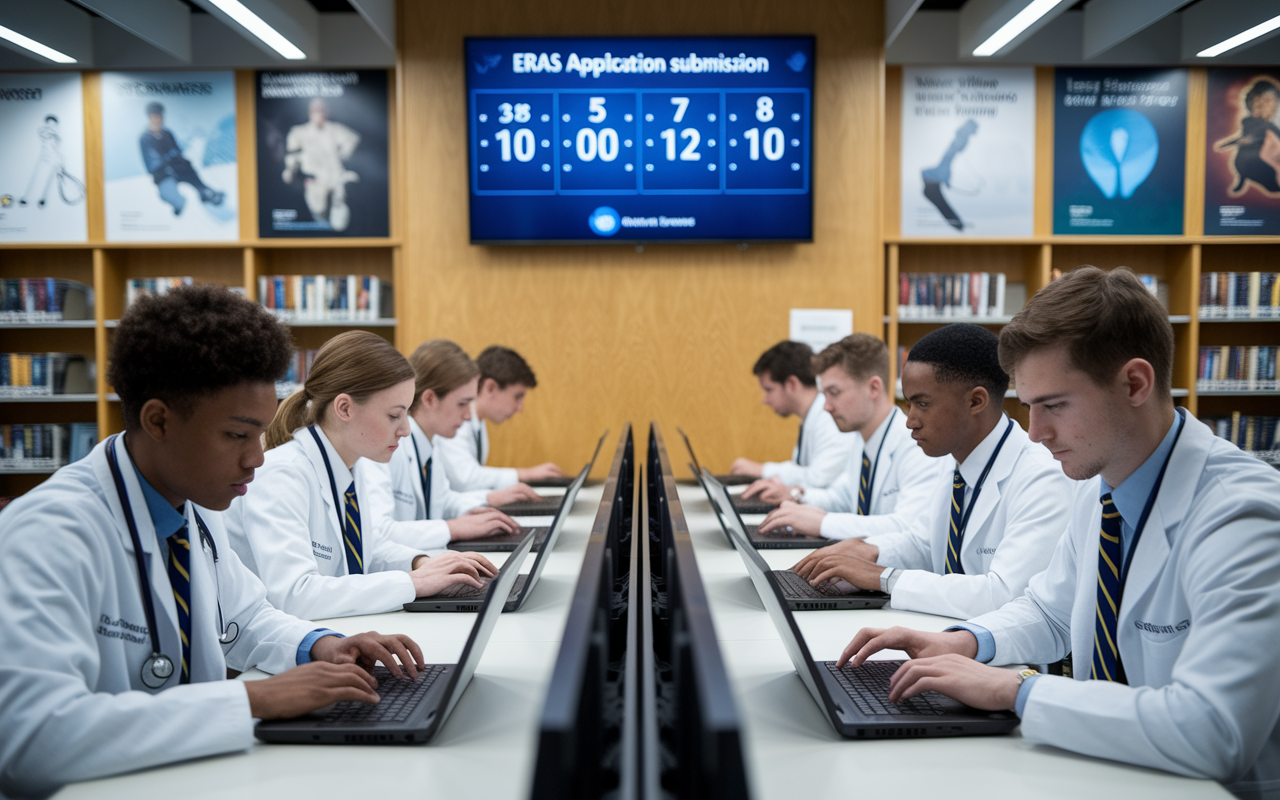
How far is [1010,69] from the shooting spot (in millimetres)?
5105

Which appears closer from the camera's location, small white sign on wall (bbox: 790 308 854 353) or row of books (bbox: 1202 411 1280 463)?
small white sign on wall (bbox: 790 308 854 353)

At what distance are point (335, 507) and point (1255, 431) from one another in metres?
5.56

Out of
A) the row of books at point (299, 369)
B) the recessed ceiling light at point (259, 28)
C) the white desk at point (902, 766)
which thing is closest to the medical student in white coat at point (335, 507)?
the white desk at point (902, 766)

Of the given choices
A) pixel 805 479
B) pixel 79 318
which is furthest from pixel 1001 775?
pixel 79 318

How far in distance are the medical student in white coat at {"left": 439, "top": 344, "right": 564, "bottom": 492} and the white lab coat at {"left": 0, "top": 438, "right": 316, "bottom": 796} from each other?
2.75 metres

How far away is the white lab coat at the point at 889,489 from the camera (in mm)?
2613

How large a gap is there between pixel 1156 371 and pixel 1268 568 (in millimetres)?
349

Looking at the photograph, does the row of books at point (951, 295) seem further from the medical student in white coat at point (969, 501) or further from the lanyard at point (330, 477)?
the lanyard at point (330, 477)

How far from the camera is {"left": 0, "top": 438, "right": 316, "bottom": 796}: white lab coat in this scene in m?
0.99

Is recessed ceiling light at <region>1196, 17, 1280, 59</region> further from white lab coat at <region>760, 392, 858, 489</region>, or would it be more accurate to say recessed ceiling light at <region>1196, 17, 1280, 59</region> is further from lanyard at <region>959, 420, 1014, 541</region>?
lanyard at <region>959, 420, 1014, 541</region>

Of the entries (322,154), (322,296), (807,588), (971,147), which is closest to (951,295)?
(971,147)

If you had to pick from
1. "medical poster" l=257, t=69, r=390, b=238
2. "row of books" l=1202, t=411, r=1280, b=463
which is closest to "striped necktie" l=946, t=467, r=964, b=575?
"medical poster" l=257, t=69, r=390, b=238

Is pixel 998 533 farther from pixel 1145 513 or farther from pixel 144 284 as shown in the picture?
pixel 144 284

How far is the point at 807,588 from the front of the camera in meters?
1.93
